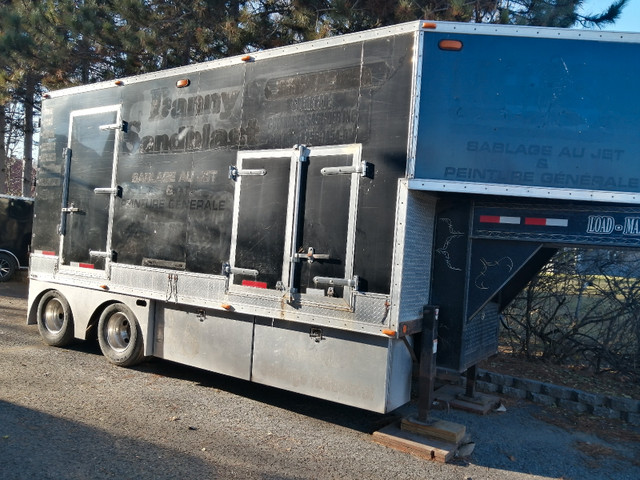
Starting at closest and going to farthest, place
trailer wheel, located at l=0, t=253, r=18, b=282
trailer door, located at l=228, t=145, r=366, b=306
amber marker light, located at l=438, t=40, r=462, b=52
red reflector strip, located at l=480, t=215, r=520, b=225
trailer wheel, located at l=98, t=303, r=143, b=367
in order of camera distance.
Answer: amber marker light, located at l=438, t=40, r=462, b=52 → red reflector strip, located at l=480, t=215, r=520, b=225 → trailer door, located at l=228, t=145, r=366, b=306 → trailer wheel, located at l=98, t=303, r=143, b=367 → trailer wheel, located at l=0, t=253, r=18, b=282

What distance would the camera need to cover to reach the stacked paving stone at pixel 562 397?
618 centimetres

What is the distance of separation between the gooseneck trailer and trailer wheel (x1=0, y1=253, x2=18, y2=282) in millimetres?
10247

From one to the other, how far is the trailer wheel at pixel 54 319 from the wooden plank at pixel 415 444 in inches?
189

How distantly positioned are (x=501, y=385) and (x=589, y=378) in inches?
62.4

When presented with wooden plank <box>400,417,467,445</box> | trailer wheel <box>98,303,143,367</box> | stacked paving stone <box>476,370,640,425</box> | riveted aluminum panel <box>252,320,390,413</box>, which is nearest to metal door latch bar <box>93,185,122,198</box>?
trailer wheel <box>98,303,143,367</box>

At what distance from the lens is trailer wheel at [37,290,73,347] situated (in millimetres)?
7547

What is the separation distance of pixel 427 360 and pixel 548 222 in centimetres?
166

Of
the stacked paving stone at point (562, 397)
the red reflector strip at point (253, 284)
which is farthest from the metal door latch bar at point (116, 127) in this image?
the stacked paving stone at point (562, 397)

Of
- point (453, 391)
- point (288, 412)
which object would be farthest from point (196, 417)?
point (453, 391)

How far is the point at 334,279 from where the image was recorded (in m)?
4.99

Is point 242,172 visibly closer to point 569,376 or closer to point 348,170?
point 348,170

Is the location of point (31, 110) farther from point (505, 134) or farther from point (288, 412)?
point (505, 134)

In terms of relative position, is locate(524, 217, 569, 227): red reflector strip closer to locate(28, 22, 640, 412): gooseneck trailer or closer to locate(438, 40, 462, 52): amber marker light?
locate(28, 22, 640, 412): gooseneck trailer

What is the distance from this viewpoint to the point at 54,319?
7.82 meters
